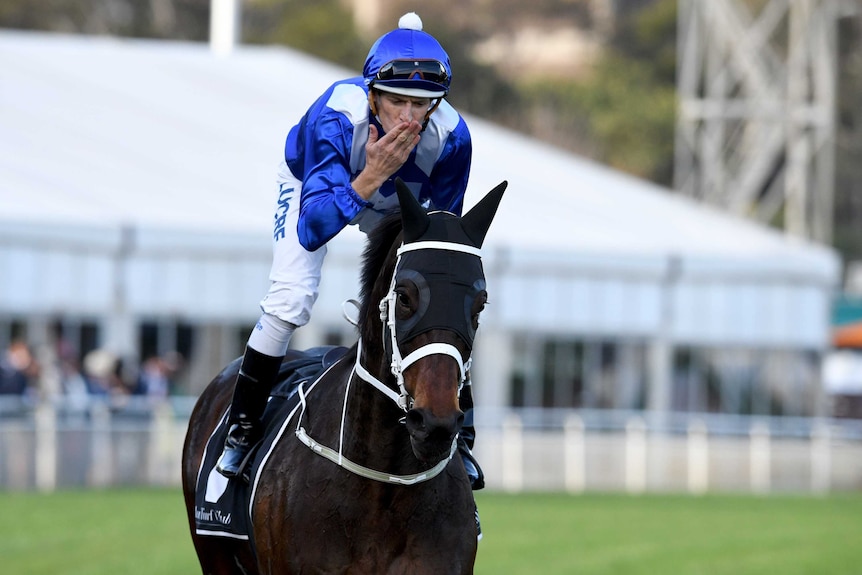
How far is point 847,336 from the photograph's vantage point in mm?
40125

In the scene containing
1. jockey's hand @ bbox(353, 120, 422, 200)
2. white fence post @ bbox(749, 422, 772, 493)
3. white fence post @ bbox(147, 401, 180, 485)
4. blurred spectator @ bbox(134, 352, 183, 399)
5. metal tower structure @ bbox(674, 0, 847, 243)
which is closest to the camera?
jockey's hand @ bbox(353, 120, 422, 200)

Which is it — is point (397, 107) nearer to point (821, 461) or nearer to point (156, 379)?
point (156, 379)

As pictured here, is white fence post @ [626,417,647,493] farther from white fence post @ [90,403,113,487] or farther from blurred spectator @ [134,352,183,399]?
white fence post @ [90,403,113,487]

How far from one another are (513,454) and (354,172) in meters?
16.0

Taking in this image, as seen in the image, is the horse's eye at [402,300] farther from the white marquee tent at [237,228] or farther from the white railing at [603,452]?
the white marquee tent at [237,228]

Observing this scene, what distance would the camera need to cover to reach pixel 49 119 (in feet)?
89.2

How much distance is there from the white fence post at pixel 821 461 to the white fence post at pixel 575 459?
3.11m

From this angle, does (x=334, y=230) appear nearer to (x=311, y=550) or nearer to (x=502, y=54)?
(x=311, y=550)

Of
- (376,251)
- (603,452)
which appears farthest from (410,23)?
(603,452)

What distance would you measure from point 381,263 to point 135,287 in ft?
61.2

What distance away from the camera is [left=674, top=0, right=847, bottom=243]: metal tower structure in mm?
41531

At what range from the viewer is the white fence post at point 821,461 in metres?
22.6

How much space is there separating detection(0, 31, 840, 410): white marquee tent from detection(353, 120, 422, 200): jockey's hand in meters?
18.1

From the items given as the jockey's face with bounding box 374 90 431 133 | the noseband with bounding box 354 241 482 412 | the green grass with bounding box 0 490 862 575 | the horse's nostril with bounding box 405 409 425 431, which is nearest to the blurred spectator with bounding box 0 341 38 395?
the green grass with bounding box 0 490 862 575
